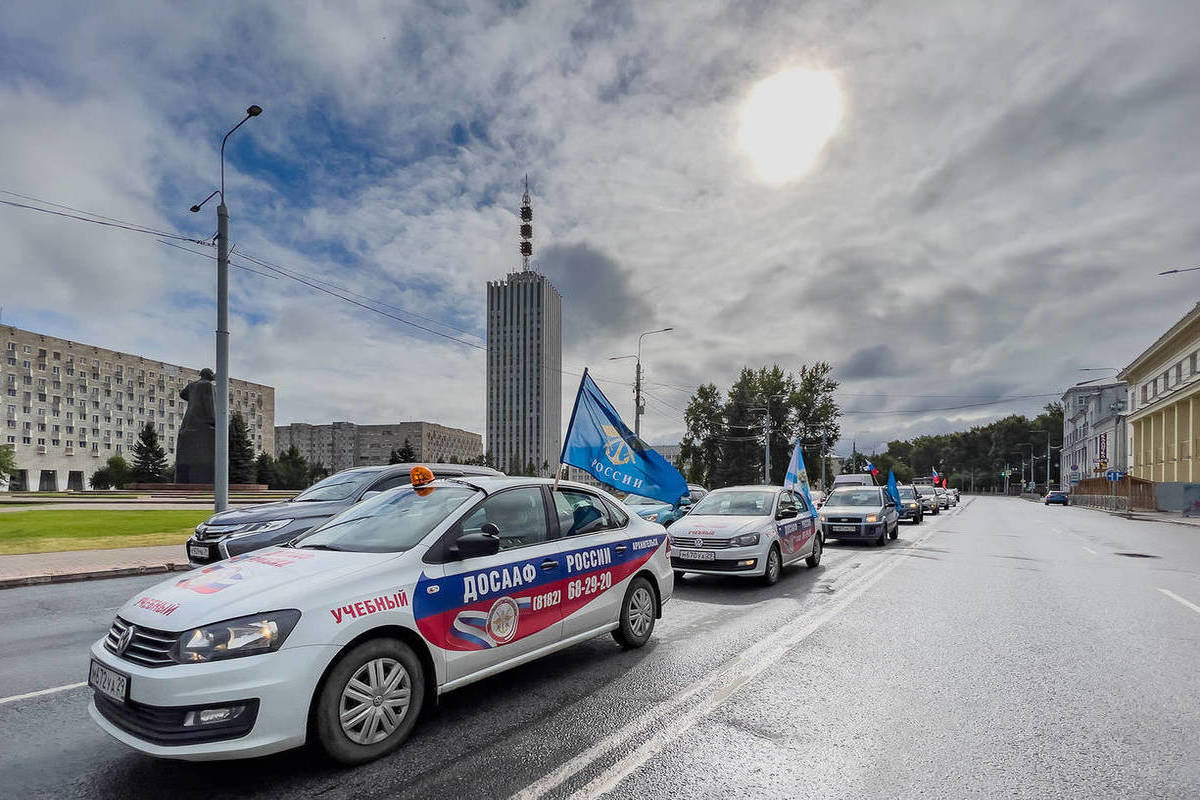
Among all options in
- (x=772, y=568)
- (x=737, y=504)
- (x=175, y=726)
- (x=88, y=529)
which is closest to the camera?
(x=175, y=726)

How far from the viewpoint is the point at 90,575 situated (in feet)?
34.7

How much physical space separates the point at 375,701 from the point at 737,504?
8.14 m

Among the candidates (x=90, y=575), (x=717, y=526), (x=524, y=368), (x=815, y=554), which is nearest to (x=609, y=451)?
(x=717, y=526)

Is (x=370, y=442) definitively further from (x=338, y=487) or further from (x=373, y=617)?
(x=373, y=617)

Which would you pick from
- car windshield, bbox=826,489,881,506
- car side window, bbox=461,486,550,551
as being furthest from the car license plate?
car windshield, bbox=826,489,881,506

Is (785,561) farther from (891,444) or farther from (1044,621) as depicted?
(891,444)

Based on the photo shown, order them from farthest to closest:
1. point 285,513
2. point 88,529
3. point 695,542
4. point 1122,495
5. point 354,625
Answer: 1. point 1122,495
2. point 88,529
3. point 695,542
4. point 285,513
5. point 354,625

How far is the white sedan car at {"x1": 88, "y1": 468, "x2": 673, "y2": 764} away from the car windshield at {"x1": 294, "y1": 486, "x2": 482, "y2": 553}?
17 millimetres

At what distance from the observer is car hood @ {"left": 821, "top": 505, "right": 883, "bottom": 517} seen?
17375 mm

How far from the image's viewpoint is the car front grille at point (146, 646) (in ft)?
11.1

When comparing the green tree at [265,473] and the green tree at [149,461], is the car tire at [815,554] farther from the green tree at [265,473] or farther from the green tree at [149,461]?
the green tree at [149,461]

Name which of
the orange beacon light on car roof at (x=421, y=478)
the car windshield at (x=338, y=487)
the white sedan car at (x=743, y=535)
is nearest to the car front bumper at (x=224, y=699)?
the orange beacon light on car roof at (x=421, y=478)

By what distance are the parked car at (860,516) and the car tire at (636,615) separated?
1104 centimetres

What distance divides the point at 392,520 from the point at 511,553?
89 centimetres
